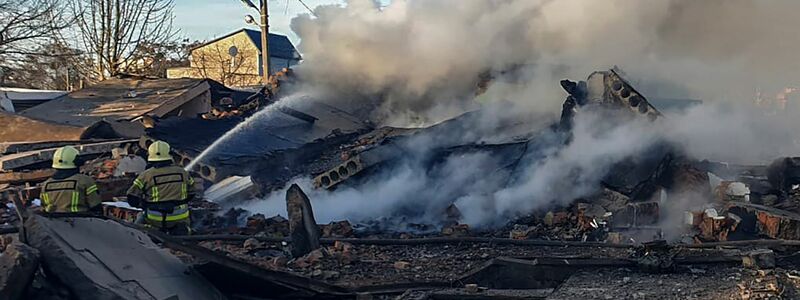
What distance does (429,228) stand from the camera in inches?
330

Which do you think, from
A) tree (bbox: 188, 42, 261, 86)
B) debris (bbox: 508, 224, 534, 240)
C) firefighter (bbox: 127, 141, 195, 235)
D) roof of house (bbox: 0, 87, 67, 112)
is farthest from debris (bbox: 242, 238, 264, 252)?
A: tree (bbox: 188, 42, 261, 86)

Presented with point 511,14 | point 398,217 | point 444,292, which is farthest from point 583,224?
point 511,14

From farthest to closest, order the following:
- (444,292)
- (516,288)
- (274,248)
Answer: (274,248) < (516,288) < (444,292)

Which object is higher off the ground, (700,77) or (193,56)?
(193,56)

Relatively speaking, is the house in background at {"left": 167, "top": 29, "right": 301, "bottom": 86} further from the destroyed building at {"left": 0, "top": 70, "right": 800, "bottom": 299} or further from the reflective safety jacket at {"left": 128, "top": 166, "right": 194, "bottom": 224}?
the reflective safety jacket at {"left": 128, "top": 166, "right": 194, "bottom": 224}

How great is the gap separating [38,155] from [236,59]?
115 ft

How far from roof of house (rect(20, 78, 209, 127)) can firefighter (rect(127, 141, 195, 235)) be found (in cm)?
906

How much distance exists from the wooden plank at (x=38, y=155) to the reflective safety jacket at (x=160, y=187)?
6449 millimetres

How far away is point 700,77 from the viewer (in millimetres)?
11453

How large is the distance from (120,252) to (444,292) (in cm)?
232

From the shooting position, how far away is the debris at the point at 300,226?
22.5 ft

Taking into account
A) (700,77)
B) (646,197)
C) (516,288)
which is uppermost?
(700,77)

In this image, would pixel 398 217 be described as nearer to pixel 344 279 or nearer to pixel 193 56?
pixel 344 279

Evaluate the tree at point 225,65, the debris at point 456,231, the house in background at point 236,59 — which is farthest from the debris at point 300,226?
the house in background at point 236,59
